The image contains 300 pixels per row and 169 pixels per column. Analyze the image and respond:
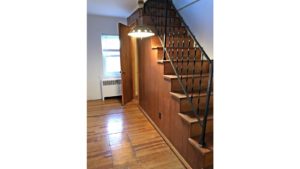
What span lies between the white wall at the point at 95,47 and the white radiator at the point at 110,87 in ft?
0.62

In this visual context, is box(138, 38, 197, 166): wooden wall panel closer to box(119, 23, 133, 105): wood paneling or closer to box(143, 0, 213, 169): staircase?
box(143, 0, 213, 169): staircase

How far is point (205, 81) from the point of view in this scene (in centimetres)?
305

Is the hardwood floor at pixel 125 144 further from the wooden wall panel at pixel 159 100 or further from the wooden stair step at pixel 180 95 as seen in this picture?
the wooden stair step at pixel 180 95

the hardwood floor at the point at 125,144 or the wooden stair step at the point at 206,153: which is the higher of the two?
the wooden stair step at the point at 206,153

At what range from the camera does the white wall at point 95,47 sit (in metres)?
5.27

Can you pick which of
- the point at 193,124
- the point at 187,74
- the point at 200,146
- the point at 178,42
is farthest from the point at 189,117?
the point at 178,42

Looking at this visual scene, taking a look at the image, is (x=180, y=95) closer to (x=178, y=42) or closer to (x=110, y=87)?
(x=178, y=42)

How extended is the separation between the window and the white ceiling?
0.77 meters

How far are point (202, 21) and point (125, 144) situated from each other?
2.68m

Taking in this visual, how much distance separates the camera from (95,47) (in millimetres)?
5363

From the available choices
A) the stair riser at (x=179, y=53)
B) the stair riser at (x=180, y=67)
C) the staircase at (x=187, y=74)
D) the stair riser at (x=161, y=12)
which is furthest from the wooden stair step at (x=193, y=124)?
the stair riser at (x=161, y=12)
